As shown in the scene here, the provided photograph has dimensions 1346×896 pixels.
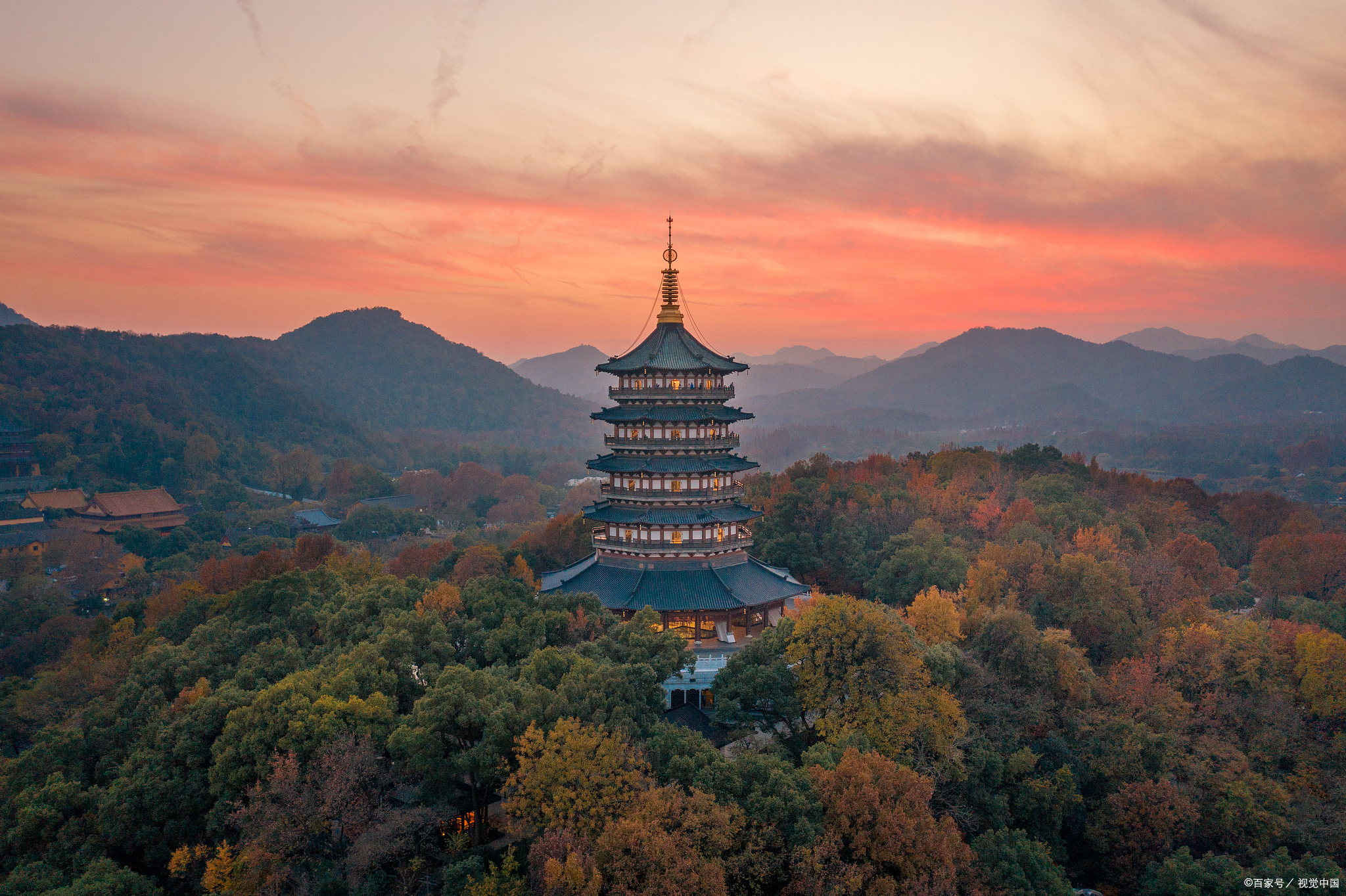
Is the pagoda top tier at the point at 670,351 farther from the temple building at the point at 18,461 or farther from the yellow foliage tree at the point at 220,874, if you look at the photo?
the temple building at the point at 18,461

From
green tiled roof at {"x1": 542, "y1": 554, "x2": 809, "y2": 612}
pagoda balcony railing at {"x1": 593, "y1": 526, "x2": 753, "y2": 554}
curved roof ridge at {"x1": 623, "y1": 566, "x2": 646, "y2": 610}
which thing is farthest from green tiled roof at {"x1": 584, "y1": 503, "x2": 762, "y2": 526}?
curved roof ridge at {"x1": 623, "y1": 566, "x2": 646, "y2": 610}

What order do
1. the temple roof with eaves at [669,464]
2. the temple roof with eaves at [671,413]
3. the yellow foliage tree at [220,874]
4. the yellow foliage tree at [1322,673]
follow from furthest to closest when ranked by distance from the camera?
1. the temple roof with eaves at [671,413]
2. the temple roof with eaves at [669,464]
3. the yellow foliage tree at [1322,673]
4. the yellow foliage tree at [220,874]

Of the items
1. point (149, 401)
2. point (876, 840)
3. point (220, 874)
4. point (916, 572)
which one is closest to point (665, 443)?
point (916, 572)

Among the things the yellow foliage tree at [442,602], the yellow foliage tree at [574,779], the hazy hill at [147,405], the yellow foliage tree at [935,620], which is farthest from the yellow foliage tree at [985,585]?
the hazy hill at [147,405]

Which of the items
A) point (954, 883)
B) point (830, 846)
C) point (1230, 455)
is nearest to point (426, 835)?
point (830, 846)

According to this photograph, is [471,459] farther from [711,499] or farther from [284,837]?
[284,837]

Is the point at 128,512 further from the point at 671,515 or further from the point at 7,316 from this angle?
the point at 7,316
